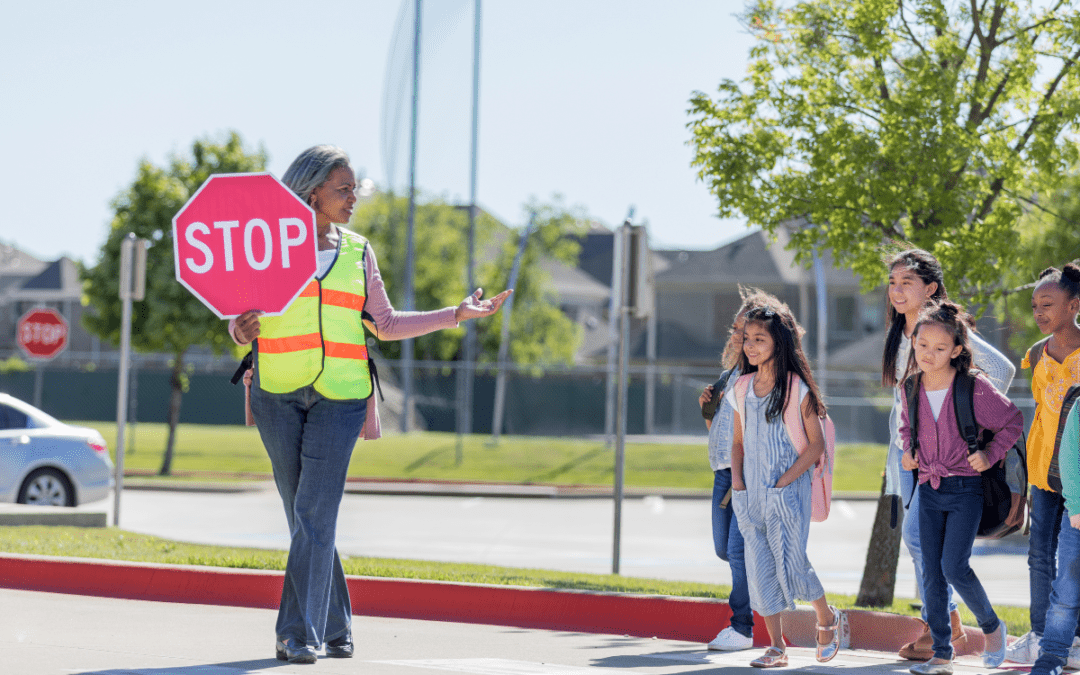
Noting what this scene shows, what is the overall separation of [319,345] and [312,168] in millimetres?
742

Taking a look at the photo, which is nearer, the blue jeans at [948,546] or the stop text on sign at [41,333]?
the blue jeans at [948,546]

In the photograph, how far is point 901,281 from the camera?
587 cm

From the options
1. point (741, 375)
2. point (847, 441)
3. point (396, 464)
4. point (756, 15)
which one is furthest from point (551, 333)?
point (741, 375)

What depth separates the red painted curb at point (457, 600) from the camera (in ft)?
21.2

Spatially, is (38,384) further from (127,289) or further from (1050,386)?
(1050,386)

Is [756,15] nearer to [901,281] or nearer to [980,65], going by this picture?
[980,65]

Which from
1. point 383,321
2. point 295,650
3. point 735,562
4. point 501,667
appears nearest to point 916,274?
point 735,562

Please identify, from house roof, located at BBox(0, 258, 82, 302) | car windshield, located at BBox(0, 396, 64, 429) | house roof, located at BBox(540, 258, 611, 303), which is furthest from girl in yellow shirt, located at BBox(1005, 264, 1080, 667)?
house roof, located at BBox(0, 258, 82, 302)

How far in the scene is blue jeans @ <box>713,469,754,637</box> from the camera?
6035 millimetres

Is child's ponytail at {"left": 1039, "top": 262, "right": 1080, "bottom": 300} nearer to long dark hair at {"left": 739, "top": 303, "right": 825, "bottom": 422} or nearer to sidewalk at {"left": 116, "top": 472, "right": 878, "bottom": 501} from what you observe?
long dark hair at {"left": 739, "top": 303, "right": 825, "bottom": 422}

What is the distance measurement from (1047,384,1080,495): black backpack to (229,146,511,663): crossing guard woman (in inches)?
93.4

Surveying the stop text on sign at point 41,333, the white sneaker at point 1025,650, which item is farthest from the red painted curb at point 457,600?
the stop text on sign at point 41,333

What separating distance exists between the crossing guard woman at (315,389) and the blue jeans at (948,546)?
6.82 ft

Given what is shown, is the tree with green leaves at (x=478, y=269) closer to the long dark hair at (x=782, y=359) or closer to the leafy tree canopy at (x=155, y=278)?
the leafy tree canopy at (x=155, y=278)
